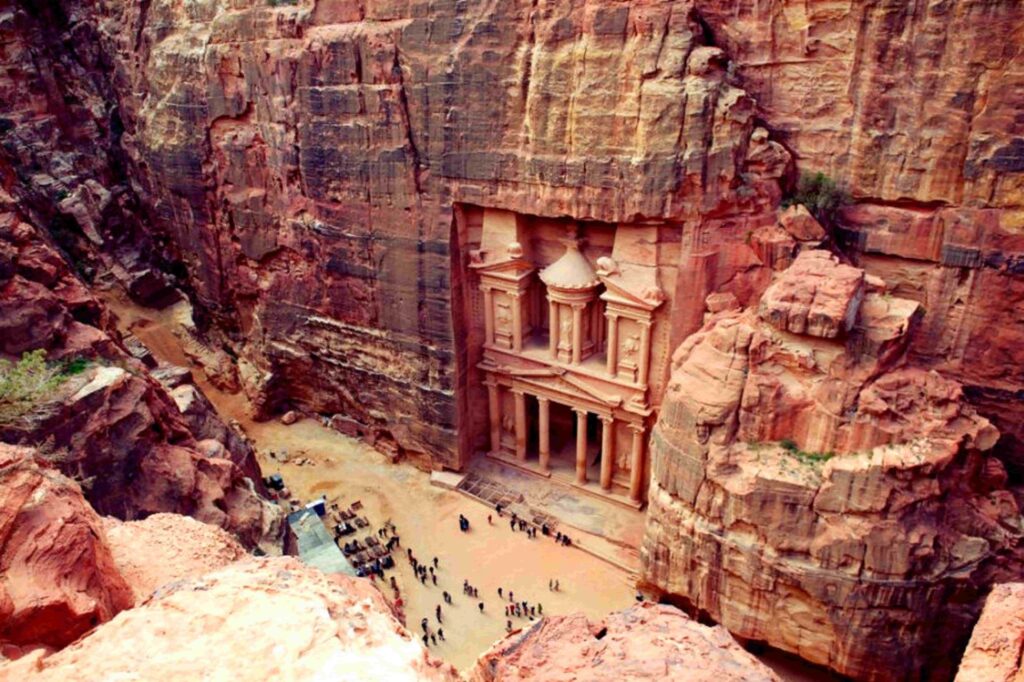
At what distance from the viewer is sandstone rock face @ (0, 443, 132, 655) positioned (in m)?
4.98

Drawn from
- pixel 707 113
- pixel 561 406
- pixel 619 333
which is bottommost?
pixel 561 406

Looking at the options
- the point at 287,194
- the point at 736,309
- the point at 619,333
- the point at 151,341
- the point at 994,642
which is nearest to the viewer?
the point at 994,642

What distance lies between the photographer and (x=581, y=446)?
20.2 m

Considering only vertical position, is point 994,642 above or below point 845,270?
below

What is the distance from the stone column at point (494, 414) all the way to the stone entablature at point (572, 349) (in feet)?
0.12

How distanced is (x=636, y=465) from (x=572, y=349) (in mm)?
Answer: 3644

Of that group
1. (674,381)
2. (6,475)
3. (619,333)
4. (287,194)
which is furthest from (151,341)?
(6,475)

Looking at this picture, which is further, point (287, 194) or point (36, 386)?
point (287, 194)

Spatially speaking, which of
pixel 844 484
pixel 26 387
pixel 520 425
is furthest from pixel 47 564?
pixel 520 425

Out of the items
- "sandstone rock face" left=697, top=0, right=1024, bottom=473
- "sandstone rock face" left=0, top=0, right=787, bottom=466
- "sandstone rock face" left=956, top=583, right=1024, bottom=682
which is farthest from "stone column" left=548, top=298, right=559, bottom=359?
"sandstone rock face" left=956, top=583, right=1024, bottom=682

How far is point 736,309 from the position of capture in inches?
659

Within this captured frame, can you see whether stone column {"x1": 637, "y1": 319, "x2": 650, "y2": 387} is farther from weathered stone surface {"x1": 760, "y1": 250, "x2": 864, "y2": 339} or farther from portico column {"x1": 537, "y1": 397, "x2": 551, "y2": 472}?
weathered stone surface {"x1": 760, "y1": 250, "x2": 864, "y2": 339}

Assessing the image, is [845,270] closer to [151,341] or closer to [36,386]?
[36,386]

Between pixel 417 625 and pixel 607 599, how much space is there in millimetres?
4749
